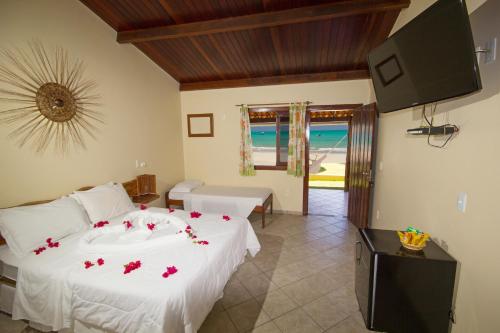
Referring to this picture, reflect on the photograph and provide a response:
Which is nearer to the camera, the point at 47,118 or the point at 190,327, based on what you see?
the point at 190,327

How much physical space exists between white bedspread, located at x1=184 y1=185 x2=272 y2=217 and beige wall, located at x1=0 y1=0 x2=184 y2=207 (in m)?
0.72

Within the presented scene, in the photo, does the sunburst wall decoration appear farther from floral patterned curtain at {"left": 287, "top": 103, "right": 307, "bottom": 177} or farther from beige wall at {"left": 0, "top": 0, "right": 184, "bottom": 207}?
floral patterned curtain at {"left": 287, "top": 103, "right": 307, "bottom": 177}

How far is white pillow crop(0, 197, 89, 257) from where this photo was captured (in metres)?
1.77

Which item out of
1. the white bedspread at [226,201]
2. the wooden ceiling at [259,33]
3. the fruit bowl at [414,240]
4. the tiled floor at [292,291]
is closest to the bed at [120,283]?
the tiled floor at [292,291]

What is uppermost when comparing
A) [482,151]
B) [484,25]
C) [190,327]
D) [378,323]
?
[484,25]

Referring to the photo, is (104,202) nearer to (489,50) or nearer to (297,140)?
(297,140)

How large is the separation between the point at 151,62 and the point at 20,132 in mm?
2244

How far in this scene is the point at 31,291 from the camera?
5.20 ft

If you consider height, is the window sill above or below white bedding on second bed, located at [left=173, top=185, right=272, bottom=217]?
above

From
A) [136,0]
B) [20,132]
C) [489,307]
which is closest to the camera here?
[489,307]

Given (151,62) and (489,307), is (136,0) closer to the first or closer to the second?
(151,62)

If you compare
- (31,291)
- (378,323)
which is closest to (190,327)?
(31,291)

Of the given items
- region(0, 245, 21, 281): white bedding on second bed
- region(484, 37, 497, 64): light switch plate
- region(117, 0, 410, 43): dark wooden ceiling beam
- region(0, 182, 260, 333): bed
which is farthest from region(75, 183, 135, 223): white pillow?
region(484, 37, 497, 64): light switch plate

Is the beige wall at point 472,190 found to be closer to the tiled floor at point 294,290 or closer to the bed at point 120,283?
the tiled floor at point 294,290
